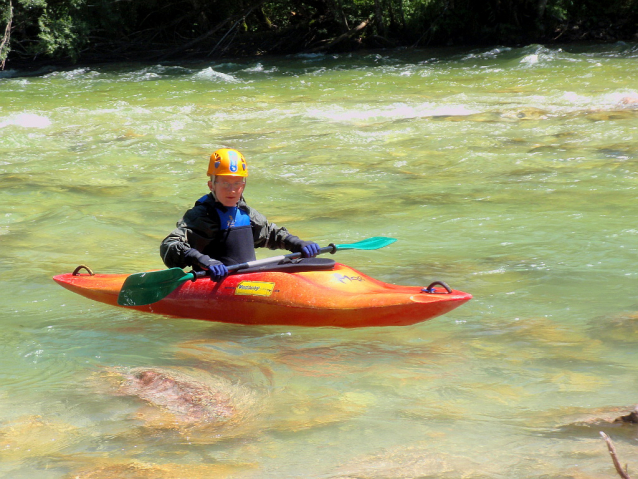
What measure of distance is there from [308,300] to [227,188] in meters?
0.76

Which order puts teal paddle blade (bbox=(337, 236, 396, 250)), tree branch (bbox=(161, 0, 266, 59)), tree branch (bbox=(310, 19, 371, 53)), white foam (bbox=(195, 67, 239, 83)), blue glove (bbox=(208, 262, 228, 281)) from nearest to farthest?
1. blue glove (bbox=(208, 262, 228, 281))
2. teal paddle blade (bbox=(337, 236, 396, 250))
3. white foam (bbox=(195, 67, 239, 83))
4. tree branch (bbox=(310, 19, 371, 53))
5. tree branch (bbox=(161, 0, 266, 59))

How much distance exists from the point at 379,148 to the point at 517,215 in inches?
123

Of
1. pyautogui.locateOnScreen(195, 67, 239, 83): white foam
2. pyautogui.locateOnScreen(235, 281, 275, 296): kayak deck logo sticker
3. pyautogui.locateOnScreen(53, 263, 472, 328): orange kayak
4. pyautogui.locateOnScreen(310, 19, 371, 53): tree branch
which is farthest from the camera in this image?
pyautogui.locateOnScreen(310, 19, 371, 53): tree branch

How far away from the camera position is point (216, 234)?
4090 mm

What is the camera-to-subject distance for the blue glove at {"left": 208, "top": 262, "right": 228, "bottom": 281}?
3783mm

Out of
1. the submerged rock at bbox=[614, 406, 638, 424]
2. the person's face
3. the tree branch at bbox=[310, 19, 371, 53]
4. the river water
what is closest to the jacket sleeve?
the person's face

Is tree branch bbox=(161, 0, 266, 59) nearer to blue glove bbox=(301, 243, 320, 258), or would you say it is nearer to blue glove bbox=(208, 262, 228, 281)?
blue glove bbox=(301, 243, 320, 258)

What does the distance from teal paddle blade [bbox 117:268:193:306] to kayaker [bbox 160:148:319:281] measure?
0.07m

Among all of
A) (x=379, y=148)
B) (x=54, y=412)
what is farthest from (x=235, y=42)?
(x=54, y=412)

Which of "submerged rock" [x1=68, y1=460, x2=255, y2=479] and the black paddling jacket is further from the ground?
the black paddling jacket

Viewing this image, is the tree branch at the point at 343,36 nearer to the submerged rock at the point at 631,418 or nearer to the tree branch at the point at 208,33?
the tree branch at the point at 208,33

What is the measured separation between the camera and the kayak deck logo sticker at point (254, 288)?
154 inches

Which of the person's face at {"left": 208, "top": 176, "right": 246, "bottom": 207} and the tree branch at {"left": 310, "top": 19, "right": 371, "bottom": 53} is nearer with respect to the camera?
the person's face at {"left": 208, "top": 176, "right": 246, "bottom": 207}

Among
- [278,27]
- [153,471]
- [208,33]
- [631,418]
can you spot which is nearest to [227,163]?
[153,471]
